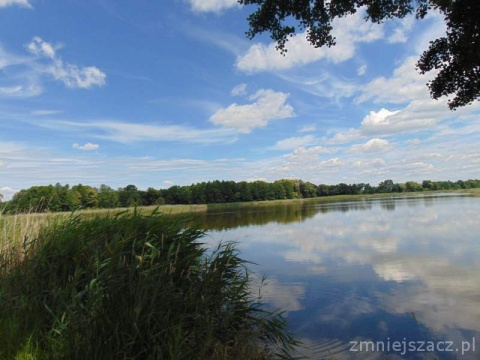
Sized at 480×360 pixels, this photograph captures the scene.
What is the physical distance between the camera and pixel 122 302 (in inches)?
162

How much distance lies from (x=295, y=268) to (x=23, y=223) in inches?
358

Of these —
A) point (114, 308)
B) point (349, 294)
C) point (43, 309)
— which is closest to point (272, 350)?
point (114, 308)

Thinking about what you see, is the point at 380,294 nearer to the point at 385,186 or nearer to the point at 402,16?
the point at 402,16

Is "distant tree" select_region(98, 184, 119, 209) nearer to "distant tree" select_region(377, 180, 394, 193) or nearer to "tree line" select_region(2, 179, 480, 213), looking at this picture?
"tree line" select_region(2, 179, 480, 213)

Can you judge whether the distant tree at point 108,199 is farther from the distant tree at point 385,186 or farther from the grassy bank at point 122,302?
the distant tree at point 385,186

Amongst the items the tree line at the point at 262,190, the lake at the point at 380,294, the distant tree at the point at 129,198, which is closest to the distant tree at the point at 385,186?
the tree line at the point at 262,190

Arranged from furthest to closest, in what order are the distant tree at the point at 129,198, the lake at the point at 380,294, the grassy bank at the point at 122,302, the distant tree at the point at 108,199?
the distant tree at the point at 108,199 → the distant tree at the point at 129,198 → the lake at the point at 380,294 → the grassy bank at the point at 122,302

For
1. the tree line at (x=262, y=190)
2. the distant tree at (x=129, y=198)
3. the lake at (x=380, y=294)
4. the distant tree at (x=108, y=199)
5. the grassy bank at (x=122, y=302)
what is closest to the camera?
the grassy bank at (x=122, y=302)

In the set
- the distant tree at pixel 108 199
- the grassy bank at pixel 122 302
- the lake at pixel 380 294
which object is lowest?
the lake at pixel 380 294

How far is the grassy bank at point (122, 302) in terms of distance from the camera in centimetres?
384

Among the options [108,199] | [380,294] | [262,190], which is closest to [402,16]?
[380,294]

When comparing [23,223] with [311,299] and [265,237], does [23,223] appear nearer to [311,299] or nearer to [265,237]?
[311,299]

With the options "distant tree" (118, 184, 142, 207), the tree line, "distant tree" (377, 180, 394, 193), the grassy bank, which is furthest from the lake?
"distant tree" (377, 180, 394, 193)

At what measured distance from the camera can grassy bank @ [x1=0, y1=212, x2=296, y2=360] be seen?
384 centimetres
